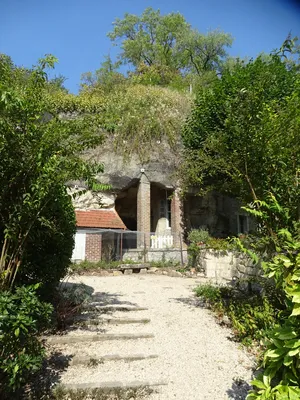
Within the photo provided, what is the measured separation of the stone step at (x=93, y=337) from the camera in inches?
182

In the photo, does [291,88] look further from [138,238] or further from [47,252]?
[47,252]

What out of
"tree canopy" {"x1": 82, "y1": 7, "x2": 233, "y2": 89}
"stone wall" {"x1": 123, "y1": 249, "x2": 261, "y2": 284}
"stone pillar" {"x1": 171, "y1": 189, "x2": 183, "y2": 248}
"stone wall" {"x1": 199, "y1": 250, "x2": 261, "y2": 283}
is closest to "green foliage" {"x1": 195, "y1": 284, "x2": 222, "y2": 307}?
"stone wall" {"x1": 123, "y1": 249, "x2": 261, "y2": 284}

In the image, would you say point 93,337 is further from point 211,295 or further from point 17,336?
point 211,295

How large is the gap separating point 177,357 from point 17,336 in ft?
8.25

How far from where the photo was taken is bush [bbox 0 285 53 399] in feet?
8.90

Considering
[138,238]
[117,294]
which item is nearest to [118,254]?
[138,238]

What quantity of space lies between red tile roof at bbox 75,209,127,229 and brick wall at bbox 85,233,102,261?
1.66 ft

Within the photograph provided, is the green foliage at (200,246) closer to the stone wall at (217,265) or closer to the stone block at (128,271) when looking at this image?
the stone wall at (217,265)

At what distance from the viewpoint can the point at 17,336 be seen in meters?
2.80

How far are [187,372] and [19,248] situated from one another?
264 cm

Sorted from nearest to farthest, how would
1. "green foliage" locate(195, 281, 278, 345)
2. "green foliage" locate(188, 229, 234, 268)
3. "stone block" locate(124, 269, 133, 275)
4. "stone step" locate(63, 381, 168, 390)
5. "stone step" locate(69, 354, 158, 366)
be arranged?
"stone step" locate(63, 381, 168, 390) < "stone step" locate(69, 354, 158, 366) < "green foliage" locate(195, 281, 278, 345) < "green foliage" locate(188, 229, 234, 268) < "stone block" locate(124, 269, 133, 275)

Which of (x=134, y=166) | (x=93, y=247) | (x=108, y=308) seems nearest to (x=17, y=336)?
(x=108, y=308)

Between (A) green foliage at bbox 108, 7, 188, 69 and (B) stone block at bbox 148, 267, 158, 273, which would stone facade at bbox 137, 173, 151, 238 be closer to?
(B) stone block at bbox 148, 267, 158, 273

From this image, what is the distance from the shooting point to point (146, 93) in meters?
18.9
